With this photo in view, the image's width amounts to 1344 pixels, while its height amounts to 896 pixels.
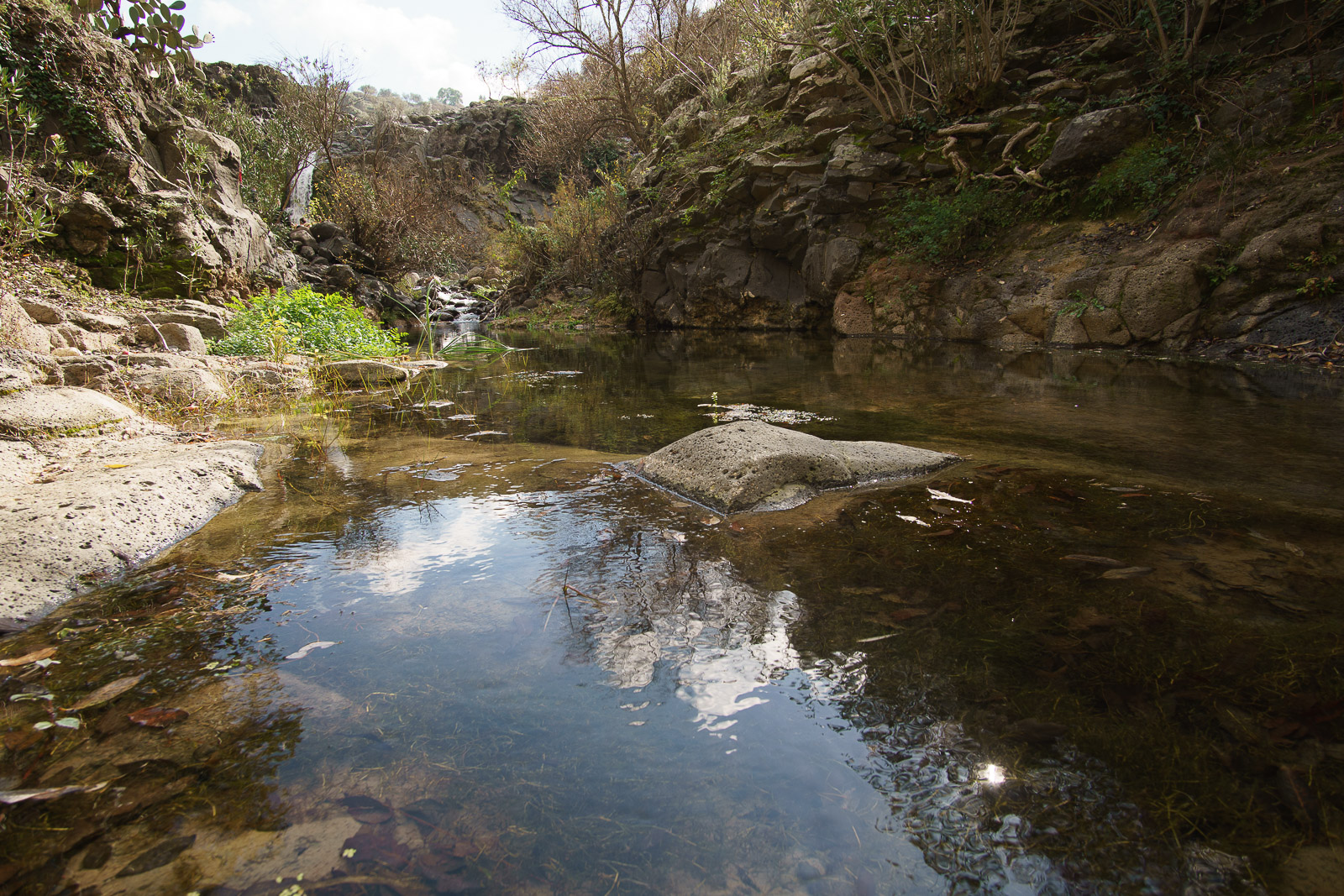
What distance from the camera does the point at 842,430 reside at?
198 inches

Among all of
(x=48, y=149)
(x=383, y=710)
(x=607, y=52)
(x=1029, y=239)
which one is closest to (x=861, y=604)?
(x=383, y=710)

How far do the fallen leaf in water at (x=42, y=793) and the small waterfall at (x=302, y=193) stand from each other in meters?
21.8

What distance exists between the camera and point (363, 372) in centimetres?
750

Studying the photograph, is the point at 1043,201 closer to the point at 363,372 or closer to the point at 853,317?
the point at 853,317

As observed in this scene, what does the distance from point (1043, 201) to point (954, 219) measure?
4.88 ft

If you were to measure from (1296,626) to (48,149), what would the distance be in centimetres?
1329

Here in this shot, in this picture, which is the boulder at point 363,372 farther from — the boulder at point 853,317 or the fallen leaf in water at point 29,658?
the boulder at point 853,317

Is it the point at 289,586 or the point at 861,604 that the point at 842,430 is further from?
the point at 289,586

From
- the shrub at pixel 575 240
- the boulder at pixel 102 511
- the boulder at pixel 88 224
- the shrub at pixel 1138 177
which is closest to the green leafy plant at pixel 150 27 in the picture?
the boulder at pixel 102 511

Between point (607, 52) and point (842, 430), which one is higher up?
point (607, 52)

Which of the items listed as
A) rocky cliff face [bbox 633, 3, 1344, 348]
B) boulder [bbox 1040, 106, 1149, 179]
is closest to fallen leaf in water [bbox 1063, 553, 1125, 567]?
rocky cliff face [bbox 633, 3, 1344, 348]

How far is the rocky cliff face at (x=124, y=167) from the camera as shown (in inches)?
342

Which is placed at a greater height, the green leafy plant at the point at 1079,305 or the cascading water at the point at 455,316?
the cascading water at the point at 455,316

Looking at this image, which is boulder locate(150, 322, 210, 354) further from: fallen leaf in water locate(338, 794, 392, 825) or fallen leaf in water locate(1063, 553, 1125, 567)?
fallen leaf in water locate(1063, 553, 1125, 567)
